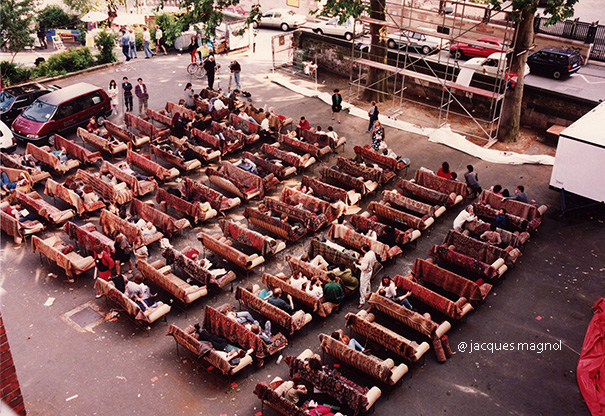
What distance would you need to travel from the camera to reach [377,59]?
26.4 metres

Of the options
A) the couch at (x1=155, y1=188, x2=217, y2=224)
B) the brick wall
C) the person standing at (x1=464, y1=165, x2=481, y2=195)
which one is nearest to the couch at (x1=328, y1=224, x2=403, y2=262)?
the couch at (x1=155, y1=188, x2=217, y2=224)

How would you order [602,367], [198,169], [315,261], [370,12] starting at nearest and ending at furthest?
[602,367] < [315,261] < [198,169] < [370,12]

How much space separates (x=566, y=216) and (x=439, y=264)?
4.85 metres

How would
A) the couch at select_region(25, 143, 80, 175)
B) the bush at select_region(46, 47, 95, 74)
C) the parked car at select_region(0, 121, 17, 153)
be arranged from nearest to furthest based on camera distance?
1. the couch at select_region(25, 143, 80, 175)
2. the parked car at select_region(0, 121, 17, 153)
3. the bush at select_region(46, 47, 95, 74)

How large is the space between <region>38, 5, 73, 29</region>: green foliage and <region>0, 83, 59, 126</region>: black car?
583 inches

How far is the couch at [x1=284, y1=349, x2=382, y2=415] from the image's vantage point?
437 inches

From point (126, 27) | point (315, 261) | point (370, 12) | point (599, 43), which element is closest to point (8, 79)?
point (126, 27)

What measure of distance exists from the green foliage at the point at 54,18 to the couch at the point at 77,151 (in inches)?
794

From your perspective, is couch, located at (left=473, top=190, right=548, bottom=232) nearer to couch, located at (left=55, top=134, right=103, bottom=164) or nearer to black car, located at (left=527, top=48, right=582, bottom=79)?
black car, located at (left=527, top=48, right=582, bottom=79)

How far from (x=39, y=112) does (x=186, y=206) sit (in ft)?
29.9

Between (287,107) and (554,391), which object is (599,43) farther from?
(554,391)

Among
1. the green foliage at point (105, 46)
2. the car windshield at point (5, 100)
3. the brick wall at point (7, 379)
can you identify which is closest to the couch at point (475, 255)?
the brick wall at point (7, 379)

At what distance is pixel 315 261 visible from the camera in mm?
15094

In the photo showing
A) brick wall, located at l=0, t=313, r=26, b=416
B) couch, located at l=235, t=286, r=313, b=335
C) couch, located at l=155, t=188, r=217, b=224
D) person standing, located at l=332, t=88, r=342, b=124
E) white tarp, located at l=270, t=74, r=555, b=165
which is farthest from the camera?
person standing, located at l=332, t=88, r=342, b=124
